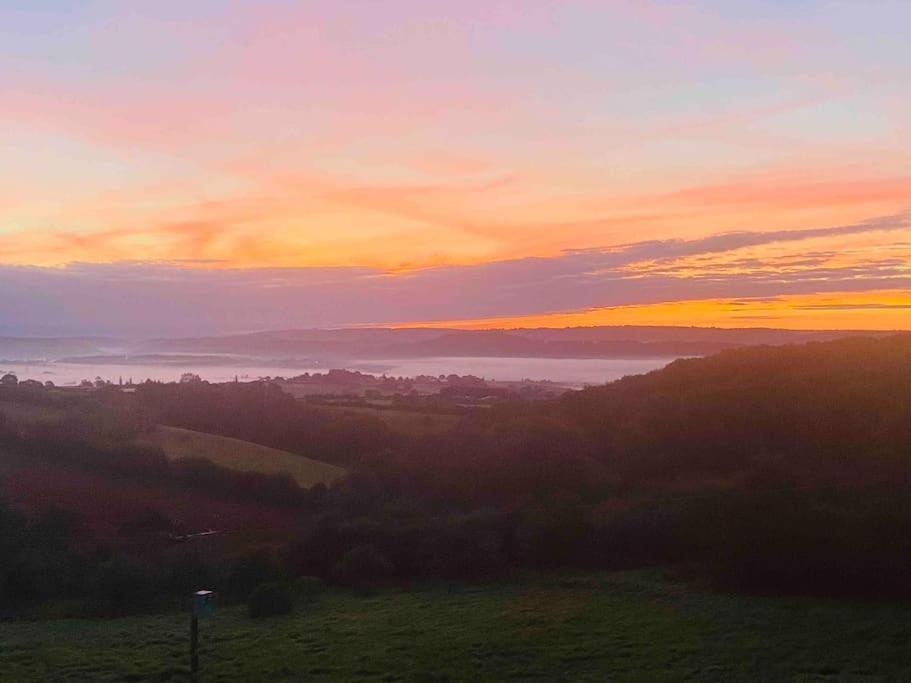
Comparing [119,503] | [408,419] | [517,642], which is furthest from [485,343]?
[517,642]

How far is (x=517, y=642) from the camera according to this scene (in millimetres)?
11336

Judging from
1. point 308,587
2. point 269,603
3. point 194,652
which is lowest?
point 308,587

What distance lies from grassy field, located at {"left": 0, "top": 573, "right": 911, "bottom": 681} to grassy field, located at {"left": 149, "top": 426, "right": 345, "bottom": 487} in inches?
648

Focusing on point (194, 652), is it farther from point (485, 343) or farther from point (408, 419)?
point (485, 343)

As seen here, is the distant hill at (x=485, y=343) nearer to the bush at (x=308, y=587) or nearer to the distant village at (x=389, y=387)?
the distant village at (x=389, y=387)

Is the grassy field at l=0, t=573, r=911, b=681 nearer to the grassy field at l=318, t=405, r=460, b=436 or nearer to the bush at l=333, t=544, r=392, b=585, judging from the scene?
the bush at l=333, t=544, r=392, b=585

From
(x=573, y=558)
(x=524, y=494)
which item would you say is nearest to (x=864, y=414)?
(x=524, y=494)

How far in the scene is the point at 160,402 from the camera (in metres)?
45.3

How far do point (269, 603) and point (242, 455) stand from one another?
64.3 ft

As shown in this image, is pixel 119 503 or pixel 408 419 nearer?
pixel 119 503

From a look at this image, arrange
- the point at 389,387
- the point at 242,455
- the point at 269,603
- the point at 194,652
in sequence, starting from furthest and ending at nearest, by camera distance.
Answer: the point at 389,387 < the point at 242,455 < the point at 269,603 < the point at 194,652

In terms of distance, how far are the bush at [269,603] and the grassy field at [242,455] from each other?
50.3ft

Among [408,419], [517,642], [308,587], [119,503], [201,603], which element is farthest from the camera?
[408,419]

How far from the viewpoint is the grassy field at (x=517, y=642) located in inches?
397
